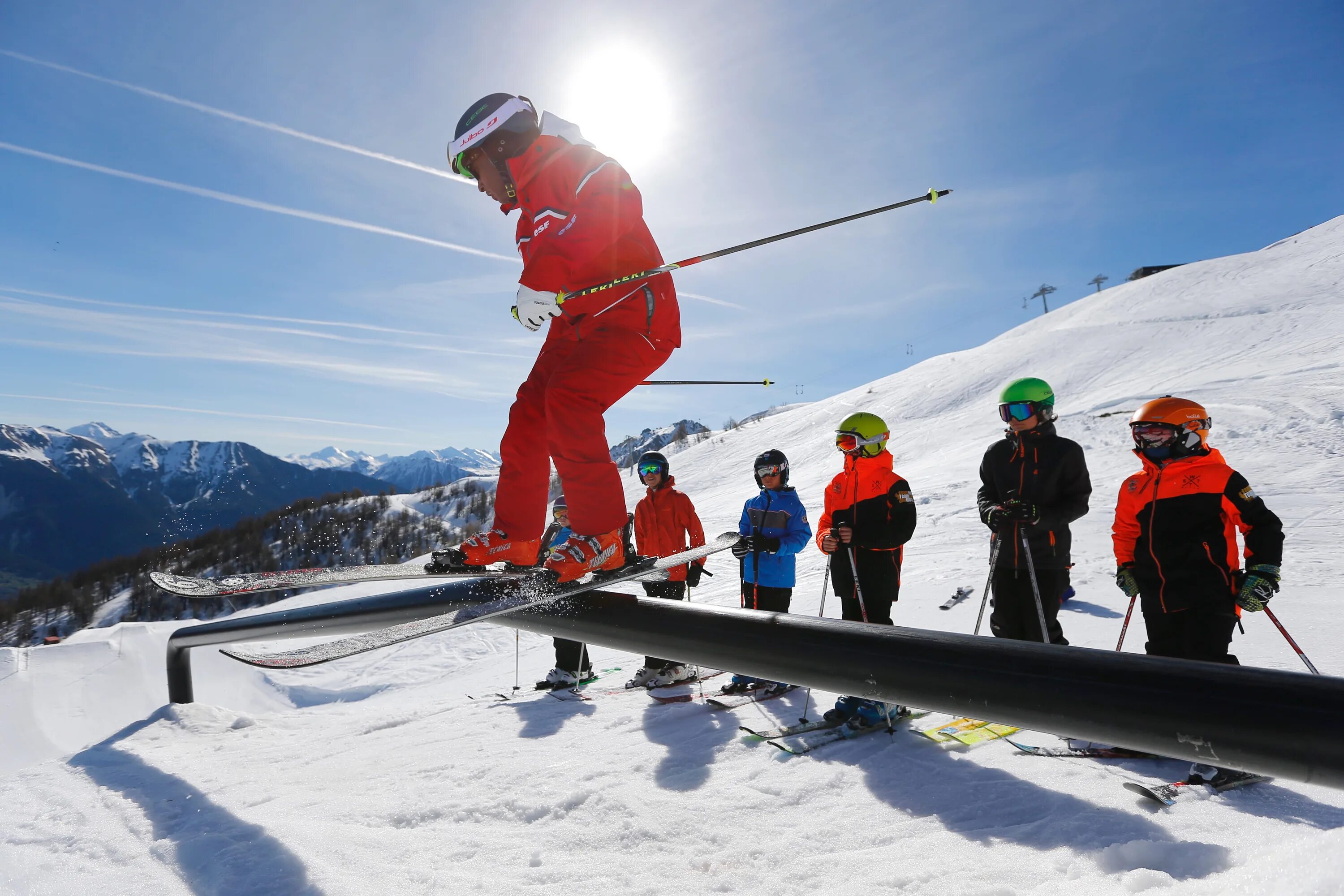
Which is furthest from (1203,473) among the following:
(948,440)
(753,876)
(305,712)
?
(948,440)

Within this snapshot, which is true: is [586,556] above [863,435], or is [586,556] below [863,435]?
below

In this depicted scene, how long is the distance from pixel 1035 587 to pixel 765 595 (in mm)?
2104

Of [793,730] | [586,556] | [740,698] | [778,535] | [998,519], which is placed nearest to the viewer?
[586,556]

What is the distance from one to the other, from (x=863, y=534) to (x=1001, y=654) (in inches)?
133

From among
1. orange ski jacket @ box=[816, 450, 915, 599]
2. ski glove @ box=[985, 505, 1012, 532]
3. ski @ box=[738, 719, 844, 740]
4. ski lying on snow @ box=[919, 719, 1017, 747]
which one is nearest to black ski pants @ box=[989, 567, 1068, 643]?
ski glove @ box=[985, 505, 1012, 532]

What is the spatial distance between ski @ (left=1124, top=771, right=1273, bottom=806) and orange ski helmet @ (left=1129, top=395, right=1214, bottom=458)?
159 centimetres

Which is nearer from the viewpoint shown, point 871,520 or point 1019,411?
point 1019,411

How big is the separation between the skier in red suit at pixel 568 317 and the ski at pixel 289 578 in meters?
0.22

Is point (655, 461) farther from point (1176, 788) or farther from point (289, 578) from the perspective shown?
point (1176, 788)

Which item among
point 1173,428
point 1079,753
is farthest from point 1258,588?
point 1079,753

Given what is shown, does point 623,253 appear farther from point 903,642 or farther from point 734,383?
point 734,383

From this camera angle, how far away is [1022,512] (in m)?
3.96

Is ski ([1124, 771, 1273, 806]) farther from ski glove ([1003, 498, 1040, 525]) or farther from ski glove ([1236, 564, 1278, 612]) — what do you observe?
ski glove ([1003, 498, 1040, 525])

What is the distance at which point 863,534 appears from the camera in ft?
14.5
